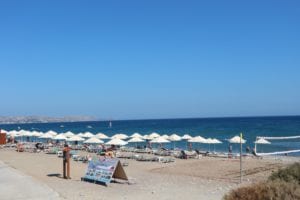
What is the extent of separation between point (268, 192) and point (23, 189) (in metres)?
9.26

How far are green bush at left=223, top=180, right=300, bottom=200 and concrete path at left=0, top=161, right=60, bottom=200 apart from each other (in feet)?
22.4

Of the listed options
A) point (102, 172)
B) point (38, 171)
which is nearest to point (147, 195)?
point (102, 172)

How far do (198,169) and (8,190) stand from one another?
1110 cm

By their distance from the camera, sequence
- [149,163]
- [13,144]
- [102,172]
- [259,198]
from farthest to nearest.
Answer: [13,144]
[149,163]
[102,172]
[259,198]

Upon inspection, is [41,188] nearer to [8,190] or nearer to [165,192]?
[8,190]

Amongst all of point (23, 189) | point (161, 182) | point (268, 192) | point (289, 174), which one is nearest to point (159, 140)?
point (161, 182)

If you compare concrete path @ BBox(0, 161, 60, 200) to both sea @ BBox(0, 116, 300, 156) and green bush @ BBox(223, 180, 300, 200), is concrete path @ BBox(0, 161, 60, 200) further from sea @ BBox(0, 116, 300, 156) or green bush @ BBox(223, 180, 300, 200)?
sea @ BBox(0, 116, 300, 156)

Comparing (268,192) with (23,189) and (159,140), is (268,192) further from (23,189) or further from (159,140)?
(159,140)

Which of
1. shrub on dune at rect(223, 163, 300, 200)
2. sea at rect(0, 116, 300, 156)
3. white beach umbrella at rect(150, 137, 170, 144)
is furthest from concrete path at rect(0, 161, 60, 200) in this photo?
sea at rect(0, 116, 300, 156)

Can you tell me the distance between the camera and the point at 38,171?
69.5 ft

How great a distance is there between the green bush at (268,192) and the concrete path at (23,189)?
6814 mm

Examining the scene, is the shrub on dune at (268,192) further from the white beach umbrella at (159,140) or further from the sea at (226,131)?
the sea at (226,131)

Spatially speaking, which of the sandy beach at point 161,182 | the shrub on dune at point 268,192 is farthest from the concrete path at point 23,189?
the shrub on dune at point 268,192

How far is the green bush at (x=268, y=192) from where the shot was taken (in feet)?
24.3
